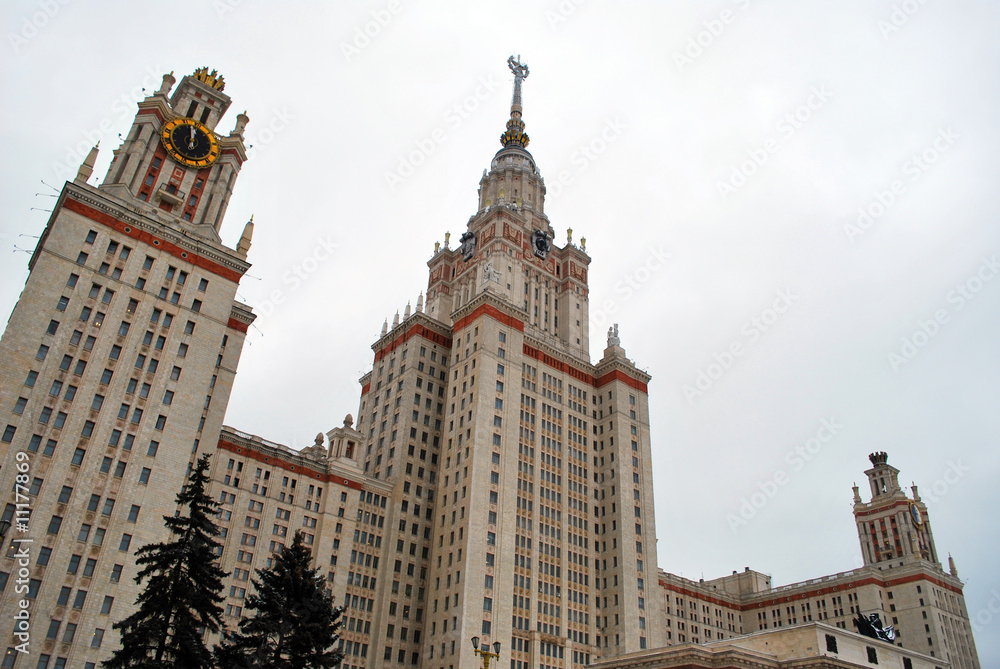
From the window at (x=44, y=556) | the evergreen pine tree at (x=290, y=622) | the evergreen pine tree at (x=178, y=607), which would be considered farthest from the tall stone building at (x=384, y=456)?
the evergreen pine tree at (x=178, y=607)

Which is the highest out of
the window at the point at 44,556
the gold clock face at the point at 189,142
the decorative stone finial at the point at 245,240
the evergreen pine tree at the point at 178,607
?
the gold clock face at the point at 189,142

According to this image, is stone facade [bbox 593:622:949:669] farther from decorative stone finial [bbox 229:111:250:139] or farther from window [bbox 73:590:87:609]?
decorative stone finial [bbox 229:111:250:139]

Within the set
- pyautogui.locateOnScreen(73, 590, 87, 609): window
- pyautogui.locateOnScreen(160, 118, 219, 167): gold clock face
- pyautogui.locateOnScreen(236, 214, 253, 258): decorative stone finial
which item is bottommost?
pyautogui.locateOnScreen(73, 590, 87, 609): window

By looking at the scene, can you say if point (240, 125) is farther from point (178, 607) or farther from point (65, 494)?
point (178, 607)

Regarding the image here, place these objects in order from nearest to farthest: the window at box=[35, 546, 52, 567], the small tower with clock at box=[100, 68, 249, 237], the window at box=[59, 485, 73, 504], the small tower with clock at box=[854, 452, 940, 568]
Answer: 1. the window at box=[35, 546, 52, 567]
2. the window at box=[59, 485, 73, 504]
3. the small tower with clock at box=[100, 68, 249, 237]
4. the small tower with clock at box=[854, 452, 940, 568]

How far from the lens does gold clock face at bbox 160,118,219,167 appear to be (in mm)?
84562

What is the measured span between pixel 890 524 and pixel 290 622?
459 feet

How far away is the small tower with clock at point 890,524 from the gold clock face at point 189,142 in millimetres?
140461

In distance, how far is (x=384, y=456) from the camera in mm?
104688

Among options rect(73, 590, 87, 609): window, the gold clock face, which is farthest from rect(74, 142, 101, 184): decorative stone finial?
rect(73, 590, 87, 609): window

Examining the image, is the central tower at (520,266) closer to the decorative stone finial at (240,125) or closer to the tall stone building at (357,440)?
the tall stone building at (357,440)

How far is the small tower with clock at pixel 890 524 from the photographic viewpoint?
143m

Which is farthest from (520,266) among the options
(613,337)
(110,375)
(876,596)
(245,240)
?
(876,596)

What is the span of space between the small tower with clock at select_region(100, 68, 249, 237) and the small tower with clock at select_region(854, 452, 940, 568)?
138 metres
